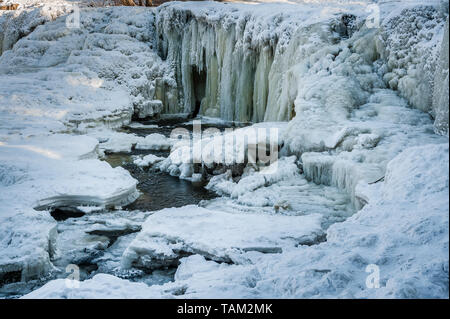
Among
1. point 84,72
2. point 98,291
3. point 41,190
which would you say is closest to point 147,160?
point 41,190

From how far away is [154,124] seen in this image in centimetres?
2098

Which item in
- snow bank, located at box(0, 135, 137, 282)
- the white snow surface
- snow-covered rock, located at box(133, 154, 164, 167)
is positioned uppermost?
the white snow surface

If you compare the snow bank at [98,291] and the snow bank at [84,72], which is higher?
the snow bank at [84,72]

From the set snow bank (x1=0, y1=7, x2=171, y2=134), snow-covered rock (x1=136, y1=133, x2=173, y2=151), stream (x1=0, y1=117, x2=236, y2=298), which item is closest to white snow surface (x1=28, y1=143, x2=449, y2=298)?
stream (x1=0, y1=117, x2=236, y2=298)

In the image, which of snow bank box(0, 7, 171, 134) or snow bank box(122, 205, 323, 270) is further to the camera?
snow bank box(0, 7, 171, 134)

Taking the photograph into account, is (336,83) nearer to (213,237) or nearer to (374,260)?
(213,237)

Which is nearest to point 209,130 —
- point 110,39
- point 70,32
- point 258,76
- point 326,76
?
point 258,76

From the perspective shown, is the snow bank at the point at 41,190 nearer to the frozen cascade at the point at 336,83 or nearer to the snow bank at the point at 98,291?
the snow bank at the point at 98,291

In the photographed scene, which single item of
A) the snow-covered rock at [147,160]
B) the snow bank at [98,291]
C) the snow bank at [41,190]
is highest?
the snow bank at [98,291]

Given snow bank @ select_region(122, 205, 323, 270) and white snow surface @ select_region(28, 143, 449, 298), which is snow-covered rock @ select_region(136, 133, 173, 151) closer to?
snow bank @ select_region(122, 205, 323, 270)

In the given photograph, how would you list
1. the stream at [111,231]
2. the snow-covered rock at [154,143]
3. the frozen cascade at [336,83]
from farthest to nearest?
the snow-covered rock at [154,143] < the frozen cascade at [336,83] < the stream at [111,231]

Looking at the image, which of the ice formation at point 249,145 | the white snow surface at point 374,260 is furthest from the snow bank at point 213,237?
the white snow surface at point 374,260

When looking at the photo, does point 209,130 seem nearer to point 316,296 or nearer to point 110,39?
point 110,39

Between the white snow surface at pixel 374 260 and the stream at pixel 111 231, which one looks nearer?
the white snow surface at pixel 374 260
